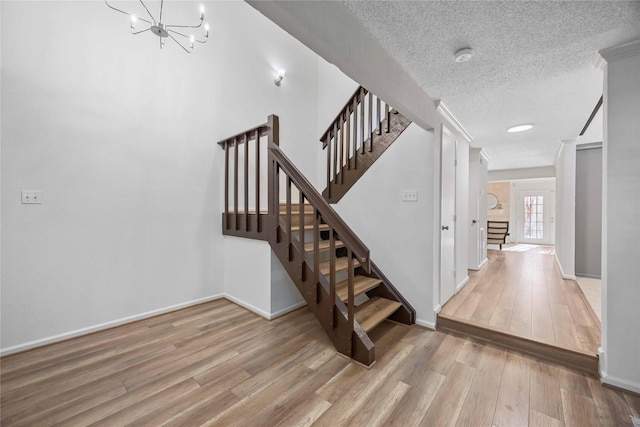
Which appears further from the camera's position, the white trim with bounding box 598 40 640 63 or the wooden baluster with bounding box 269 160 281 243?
the wooden baluster with bounding box 269 160 281 243

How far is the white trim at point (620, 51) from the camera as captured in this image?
1500 millimetres

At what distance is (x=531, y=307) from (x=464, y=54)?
260cm

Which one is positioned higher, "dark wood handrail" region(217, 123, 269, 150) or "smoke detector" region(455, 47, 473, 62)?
"smoke detector" region(455, 47, 473, 62)

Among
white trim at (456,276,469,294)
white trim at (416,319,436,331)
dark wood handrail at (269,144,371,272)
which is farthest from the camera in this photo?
white trim at (456,276,469,294)

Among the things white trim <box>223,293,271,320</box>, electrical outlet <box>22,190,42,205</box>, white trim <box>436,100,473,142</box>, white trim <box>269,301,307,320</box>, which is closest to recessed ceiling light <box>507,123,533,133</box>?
white trim <box>436,100,473,142</box>

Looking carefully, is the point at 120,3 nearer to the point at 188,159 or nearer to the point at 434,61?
the point at 188,159

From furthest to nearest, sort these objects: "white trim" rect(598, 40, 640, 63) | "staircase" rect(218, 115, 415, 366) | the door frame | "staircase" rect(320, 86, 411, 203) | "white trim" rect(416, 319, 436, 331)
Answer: "staircase" rect(320, 86, 411, 203) < the door frame < "white trim" rect(416, 319, 436, 331) < "staircase" rect(218, 115, 415, 366) < "white trim" rect(598, 40, 640, 63)

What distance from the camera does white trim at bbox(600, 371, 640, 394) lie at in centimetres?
153

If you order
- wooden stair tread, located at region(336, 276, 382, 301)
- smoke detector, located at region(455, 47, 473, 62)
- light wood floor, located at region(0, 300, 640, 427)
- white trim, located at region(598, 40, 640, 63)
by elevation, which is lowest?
light wood floor, located at region(0, 300, 640, 427)

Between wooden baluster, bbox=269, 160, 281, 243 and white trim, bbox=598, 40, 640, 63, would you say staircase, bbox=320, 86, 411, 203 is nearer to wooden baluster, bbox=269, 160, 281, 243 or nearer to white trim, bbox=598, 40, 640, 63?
wooden baluster, bbox=269, 160, 281, 243

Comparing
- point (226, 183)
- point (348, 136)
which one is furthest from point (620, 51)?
point (226, 183)

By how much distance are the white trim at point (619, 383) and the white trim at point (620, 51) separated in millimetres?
2035

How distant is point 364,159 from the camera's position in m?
2.84

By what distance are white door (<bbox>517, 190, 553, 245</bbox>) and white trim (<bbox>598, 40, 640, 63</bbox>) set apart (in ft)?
27.8
